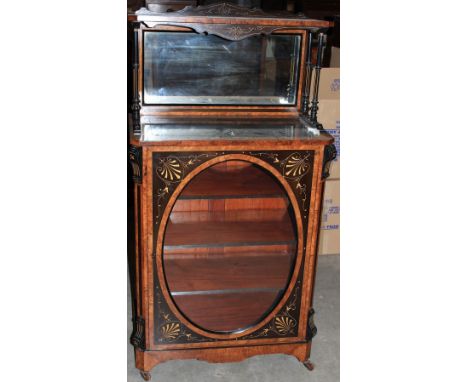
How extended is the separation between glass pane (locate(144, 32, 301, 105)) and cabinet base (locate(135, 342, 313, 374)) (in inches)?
36.1

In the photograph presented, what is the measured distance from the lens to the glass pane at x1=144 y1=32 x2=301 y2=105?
6.77 ft

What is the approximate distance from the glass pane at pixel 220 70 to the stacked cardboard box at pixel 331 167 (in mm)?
591

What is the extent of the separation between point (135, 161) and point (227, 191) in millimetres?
417

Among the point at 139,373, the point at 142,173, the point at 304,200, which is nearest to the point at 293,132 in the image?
the point at 304,200

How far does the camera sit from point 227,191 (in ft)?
6.79

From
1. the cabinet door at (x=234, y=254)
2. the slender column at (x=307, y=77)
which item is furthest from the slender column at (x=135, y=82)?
the slender column at (x=307, y=77)

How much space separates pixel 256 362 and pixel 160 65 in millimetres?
1194

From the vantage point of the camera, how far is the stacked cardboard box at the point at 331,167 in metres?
2.70

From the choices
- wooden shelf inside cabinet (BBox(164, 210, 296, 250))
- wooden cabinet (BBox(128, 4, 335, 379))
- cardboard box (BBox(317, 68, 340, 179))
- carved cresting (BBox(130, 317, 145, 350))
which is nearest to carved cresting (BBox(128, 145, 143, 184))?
wooden cabinet (BBox(128, 4, 335, 379))

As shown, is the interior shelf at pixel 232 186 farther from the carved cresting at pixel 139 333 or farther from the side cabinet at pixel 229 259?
the carved cresting at pixel 139 333

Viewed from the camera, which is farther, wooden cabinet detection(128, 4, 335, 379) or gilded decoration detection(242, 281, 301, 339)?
gilded decoration detection(242, 281, 301, 339)

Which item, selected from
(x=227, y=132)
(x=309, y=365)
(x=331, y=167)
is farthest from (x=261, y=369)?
(x=331, y=167)

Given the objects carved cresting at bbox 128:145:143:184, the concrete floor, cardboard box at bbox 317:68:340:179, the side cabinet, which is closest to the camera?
carved cresting at bbox 128:145:143:184

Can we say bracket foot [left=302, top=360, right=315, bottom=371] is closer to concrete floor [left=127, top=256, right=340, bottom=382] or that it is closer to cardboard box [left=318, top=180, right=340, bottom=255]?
concrete floor [left=127, top=256, right=340, bottom=382]
